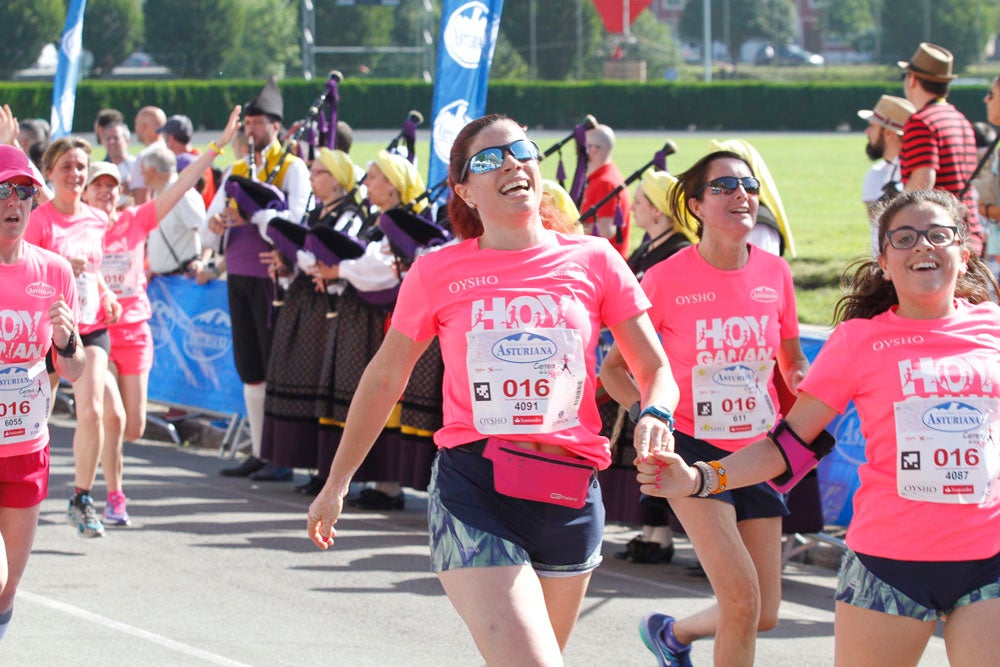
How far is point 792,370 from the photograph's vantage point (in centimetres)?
568

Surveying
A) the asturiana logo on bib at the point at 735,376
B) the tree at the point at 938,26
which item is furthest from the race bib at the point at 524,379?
the tree at the point at 938,26

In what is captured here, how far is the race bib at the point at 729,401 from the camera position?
18.0ft

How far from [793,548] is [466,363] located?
14.0ft

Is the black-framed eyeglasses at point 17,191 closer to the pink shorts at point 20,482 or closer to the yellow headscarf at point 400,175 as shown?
the pink shorts at point 20,482

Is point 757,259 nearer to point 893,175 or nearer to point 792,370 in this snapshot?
point 792,370

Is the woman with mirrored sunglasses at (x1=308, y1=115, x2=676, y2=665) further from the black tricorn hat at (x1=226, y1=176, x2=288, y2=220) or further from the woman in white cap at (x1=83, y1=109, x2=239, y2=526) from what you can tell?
the black tricorn hat at (x1=226, y1=176, x2=288, y2=220)

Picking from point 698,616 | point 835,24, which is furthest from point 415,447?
point 835,24

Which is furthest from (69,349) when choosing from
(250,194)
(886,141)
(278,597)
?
(886,141)

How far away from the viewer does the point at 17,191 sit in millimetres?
5594

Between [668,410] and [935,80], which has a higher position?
[935,80]

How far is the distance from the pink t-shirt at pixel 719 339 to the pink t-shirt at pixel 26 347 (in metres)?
2.15

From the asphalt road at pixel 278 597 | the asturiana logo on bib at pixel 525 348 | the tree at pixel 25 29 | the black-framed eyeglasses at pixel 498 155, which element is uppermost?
the tree at pixel 25 29

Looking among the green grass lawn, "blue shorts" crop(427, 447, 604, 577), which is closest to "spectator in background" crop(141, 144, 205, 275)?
the green grass lawn

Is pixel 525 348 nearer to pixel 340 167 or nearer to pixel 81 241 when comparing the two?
pixel 81 241
